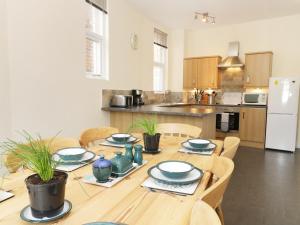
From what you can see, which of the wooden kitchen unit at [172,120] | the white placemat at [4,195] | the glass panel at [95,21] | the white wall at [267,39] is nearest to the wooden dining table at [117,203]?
the white placemat at [4,195]

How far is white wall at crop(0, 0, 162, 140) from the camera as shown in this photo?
2172mm

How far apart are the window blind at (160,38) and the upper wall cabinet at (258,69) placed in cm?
200

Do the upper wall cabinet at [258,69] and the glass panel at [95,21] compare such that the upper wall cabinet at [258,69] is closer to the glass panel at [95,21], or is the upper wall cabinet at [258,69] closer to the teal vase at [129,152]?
the glass panel at [95,21]

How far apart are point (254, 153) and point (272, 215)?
2.39 metres

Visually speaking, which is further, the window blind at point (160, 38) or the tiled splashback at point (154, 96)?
the window blind at point (160, 38)

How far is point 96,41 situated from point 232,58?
327 cm

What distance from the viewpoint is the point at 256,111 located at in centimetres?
478

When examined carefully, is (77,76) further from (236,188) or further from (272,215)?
(272,215)

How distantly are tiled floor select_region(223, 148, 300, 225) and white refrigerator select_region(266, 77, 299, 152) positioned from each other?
0.55 meters

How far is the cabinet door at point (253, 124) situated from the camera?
186 inches

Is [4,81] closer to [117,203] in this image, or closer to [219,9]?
[117,203]

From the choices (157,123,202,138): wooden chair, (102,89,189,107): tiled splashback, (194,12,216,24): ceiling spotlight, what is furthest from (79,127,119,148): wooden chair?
(194,12,216,24): ceiling spotlight

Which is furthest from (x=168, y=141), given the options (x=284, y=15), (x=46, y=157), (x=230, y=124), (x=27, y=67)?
(x=284, y=15)

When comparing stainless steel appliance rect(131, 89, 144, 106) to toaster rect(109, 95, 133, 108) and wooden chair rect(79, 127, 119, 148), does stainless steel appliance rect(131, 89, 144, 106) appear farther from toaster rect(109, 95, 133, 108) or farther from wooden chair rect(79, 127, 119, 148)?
wooden chair rect(79, 127, 119, 148)
